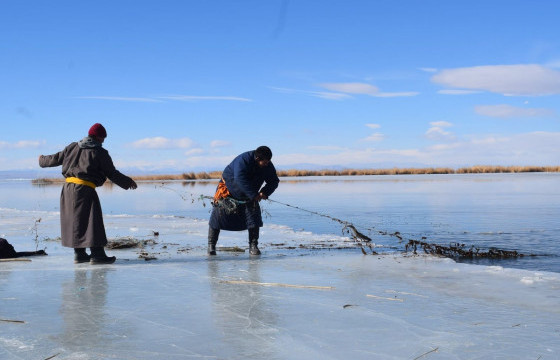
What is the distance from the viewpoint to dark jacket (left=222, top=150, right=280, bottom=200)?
21.5ft

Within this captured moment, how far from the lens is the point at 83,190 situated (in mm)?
6066

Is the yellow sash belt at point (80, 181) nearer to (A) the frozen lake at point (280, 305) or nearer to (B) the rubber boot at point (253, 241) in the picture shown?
(A) the frozen lake at point (280, 305)

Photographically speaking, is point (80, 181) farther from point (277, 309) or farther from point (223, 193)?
point (277, 309)

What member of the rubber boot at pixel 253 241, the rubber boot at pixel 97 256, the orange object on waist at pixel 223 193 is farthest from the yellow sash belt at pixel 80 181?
the rubber boot at pixel 253 241

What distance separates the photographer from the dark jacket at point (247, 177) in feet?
21.5

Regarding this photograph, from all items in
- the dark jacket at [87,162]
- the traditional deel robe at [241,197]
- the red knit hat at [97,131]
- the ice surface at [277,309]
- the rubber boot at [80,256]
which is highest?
the red knit hat at [97,131]

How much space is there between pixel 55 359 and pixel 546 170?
44.6 m

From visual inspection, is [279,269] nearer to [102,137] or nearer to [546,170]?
[102,137]

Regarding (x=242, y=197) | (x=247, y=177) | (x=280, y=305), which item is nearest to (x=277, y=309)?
(x=280, y=305)

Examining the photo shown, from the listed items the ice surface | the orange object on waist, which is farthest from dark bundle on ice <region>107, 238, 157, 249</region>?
the orange object on waist

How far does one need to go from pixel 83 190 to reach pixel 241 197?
184cm

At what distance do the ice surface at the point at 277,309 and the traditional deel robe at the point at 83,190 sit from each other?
34 centimetres

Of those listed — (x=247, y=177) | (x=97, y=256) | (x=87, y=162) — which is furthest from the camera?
(x=247, y=177)

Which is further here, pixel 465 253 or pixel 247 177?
pixel 465 253
